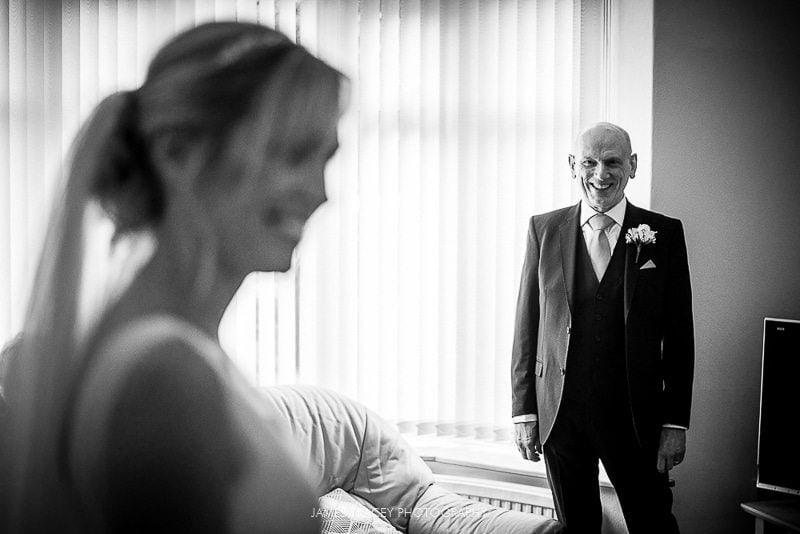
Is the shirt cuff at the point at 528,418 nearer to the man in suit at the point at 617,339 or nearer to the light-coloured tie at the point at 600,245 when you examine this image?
the man in suit at the point at 617,339

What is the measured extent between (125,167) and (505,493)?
222 centimetres

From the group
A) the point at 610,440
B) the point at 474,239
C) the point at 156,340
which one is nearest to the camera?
the point at 156,340

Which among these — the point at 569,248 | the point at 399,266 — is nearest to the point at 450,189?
the point at 399,266

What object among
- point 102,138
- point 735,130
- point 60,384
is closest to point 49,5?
point 102,138

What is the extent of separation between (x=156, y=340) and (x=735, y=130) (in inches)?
91.8

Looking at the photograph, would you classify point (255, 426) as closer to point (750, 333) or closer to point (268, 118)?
point (268, 118)

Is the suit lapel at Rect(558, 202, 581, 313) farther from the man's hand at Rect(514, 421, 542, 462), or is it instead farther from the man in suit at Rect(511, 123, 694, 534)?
the man's hand at Rect(514, 421, 542, 462)

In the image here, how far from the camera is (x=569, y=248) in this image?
5.85 feet

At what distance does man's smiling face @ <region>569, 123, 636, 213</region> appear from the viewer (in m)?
1.76

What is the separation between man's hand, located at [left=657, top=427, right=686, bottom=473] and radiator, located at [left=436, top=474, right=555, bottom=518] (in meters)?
0.60

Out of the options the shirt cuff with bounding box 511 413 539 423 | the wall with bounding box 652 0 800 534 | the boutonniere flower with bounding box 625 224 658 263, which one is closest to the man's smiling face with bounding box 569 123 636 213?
the boutonniere flower with bounding box 625 224 658 263

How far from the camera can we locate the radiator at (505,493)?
7.48 ft

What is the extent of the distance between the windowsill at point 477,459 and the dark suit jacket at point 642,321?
61 centimetres

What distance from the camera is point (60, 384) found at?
0.36 meters
